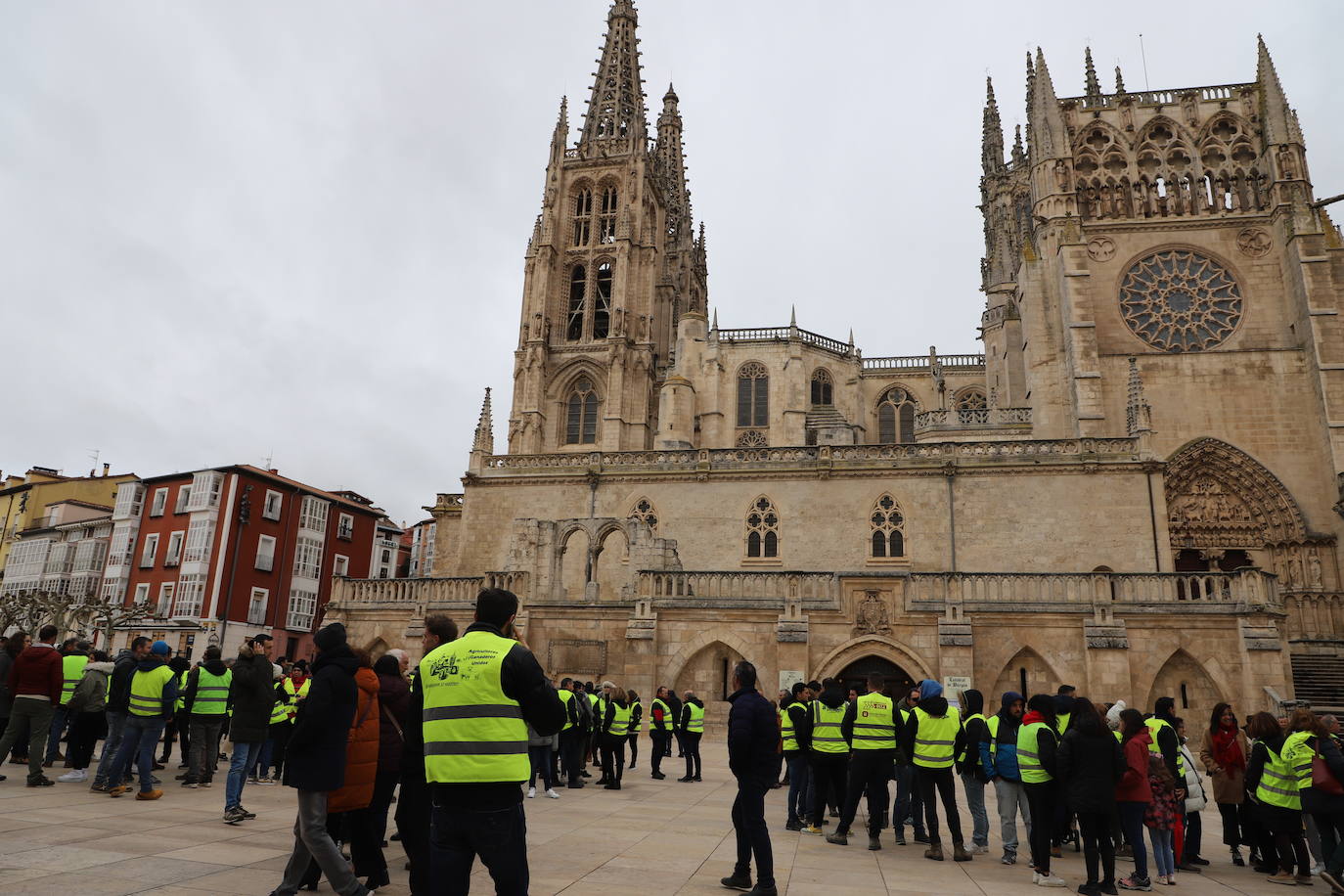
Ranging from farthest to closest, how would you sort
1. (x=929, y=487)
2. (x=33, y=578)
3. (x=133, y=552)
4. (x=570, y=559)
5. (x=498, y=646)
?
(x=33, y=578) → (x=133, y=552) → (x=570, y=559) → (x=929, y=487) → (x=498, y=646)

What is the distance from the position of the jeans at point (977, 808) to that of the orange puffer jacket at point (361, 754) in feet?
20.1

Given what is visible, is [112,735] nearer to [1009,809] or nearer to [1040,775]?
[1009,809]

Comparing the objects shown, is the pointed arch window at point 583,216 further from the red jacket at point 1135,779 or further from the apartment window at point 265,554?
the red jacket at point 1135,779

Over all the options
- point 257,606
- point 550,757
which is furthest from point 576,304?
point 550,757

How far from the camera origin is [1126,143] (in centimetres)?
3584

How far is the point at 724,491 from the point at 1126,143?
2301 centimetres

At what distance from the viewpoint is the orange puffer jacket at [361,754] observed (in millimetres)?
6059

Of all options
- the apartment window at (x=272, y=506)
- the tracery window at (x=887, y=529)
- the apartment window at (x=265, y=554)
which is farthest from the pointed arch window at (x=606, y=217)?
the tracery window at (x=887, y=529)

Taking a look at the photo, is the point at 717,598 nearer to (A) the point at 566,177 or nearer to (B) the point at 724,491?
(B) the point at 724,491

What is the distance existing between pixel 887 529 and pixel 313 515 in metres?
32.9

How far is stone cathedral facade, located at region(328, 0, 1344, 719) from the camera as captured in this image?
2062 centimetres

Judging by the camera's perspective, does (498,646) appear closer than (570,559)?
Yes

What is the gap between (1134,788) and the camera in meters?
7.78

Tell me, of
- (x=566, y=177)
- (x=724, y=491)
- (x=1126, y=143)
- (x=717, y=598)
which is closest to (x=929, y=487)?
(x=724, y=491)
